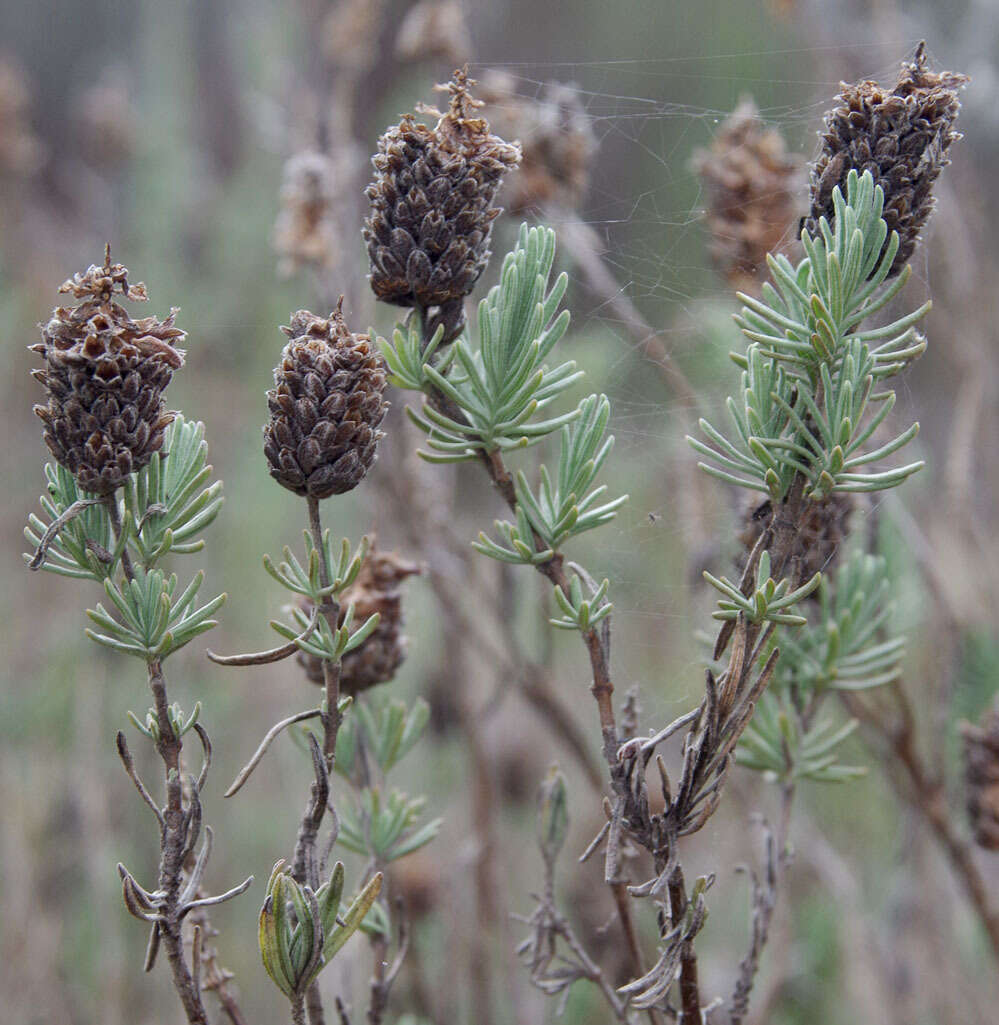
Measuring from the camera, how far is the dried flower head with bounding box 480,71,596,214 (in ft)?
3.25

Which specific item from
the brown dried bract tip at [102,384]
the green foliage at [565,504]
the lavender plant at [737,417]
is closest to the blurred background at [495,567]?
the lavender plant at [737,417]

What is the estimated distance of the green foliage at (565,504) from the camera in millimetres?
461

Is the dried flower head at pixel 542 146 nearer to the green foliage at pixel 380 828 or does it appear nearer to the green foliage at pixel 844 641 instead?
the green foliage at pixel 844 641

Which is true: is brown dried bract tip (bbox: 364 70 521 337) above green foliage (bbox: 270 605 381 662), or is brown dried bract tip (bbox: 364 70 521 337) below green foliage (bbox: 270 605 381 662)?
above

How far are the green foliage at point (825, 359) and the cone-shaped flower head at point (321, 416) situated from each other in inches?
5.7

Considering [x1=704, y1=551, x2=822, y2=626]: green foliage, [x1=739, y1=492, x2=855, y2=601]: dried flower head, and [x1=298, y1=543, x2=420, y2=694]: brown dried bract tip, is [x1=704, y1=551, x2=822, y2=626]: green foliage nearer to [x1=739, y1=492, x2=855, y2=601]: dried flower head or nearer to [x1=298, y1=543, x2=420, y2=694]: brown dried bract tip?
[x1=739, y1=492, x2=855, y2=601]: dried flower head

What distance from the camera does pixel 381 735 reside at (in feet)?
2.12

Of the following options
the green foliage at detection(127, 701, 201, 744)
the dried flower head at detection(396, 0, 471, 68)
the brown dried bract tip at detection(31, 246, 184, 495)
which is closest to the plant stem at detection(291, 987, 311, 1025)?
the green foliage at detection(127, 701, 201, 744)

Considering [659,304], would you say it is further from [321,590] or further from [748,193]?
[321,590]

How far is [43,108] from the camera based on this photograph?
4.65 meters

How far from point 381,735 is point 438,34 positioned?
1.01 meters

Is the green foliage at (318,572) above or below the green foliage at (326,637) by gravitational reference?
above

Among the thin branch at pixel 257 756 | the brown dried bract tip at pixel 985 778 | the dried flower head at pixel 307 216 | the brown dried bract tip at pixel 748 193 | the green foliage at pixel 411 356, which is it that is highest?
the dried flower head at pixel 307 216

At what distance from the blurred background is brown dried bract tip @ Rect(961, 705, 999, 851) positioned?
0.07 meters
